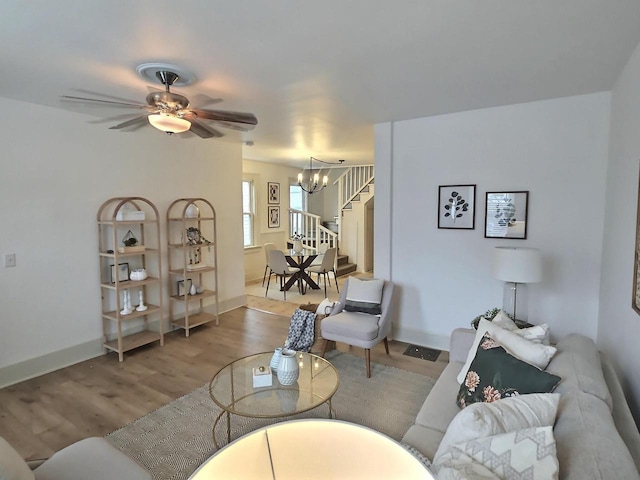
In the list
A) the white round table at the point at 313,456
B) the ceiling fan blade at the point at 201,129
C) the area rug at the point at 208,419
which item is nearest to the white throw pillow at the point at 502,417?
the white round table at the point at 313,456

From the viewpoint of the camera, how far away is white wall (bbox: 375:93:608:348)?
3.05 m

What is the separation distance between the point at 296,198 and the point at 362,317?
231 inches

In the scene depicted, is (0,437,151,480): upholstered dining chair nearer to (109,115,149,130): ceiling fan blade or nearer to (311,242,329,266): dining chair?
(109,115,149,130): ceiling fan blade

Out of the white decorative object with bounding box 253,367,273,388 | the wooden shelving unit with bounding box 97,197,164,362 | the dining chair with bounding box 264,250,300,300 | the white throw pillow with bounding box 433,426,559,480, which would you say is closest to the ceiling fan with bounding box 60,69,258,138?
the wooden shelving unit with bounding box 97,197,164,362

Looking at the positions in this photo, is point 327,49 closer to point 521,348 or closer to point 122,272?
point 521,348

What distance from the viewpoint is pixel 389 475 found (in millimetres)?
606

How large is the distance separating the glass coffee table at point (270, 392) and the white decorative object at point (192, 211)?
2.41 meters

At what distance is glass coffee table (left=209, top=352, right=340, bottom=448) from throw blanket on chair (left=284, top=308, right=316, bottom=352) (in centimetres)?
89

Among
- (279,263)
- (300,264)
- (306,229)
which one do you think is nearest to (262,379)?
(279,263)

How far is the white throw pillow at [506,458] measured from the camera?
3.34 feet

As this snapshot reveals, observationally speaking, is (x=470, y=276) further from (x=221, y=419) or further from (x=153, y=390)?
(x=153, y=390)

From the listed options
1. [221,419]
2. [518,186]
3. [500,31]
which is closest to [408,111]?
[518,186]

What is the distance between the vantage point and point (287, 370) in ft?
7.68

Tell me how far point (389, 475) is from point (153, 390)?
296cm
